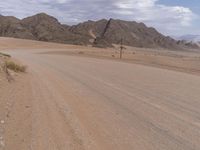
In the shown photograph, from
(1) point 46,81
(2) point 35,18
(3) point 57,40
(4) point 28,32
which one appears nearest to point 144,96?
(1) point 46,81

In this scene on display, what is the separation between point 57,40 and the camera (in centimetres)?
13762

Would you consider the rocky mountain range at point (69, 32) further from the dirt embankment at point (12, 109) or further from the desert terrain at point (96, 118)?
the desert terrain at point (96, 118)

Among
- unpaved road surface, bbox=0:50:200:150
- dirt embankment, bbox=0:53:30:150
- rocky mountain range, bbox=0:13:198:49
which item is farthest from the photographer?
rocky mountain range, bbox=0:13:198:49

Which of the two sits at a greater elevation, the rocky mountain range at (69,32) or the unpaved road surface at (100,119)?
the unpaved road surface at (100,119)

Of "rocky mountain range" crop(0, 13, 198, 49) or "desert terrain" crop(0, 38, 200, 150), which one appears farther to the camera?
"rocky mountain range" crop(0, 13, 198, 49)

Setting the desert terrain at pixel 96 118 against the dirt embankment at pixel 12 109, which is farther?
the dirt embankment at pixel 12 109

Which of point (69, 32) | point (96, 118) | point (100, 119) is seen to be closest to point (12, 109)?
point (96, 118)

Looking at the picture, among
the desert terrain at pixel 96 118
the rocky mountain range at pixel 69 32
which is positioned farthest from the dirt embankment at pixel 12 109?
the rocky mountain range at pixel 69 32

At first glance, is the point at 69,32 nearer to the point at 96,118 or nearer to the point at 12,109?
the point at 12,109

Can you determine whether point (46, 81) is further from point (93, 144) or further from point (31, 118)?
point (93, 144)

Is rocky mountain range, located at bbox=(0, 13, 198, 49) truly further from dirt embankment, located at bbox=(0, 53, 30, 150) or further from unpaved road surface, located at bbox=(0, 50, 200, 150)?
unpaved road surface, located at bbox=(0, 50, 200, 150)

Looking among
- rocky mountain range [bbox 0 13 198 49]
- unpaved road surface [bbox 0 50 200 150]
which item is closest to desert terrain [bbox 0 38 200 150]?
unpaved road surface [bbox 0 50 200 150]

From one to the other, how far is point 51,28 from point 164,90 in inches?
5570

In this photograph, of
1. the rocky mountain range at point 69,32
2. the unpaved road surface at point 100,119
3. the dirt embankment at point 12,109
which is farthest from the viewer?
the rocky mountain range at point 69,32
